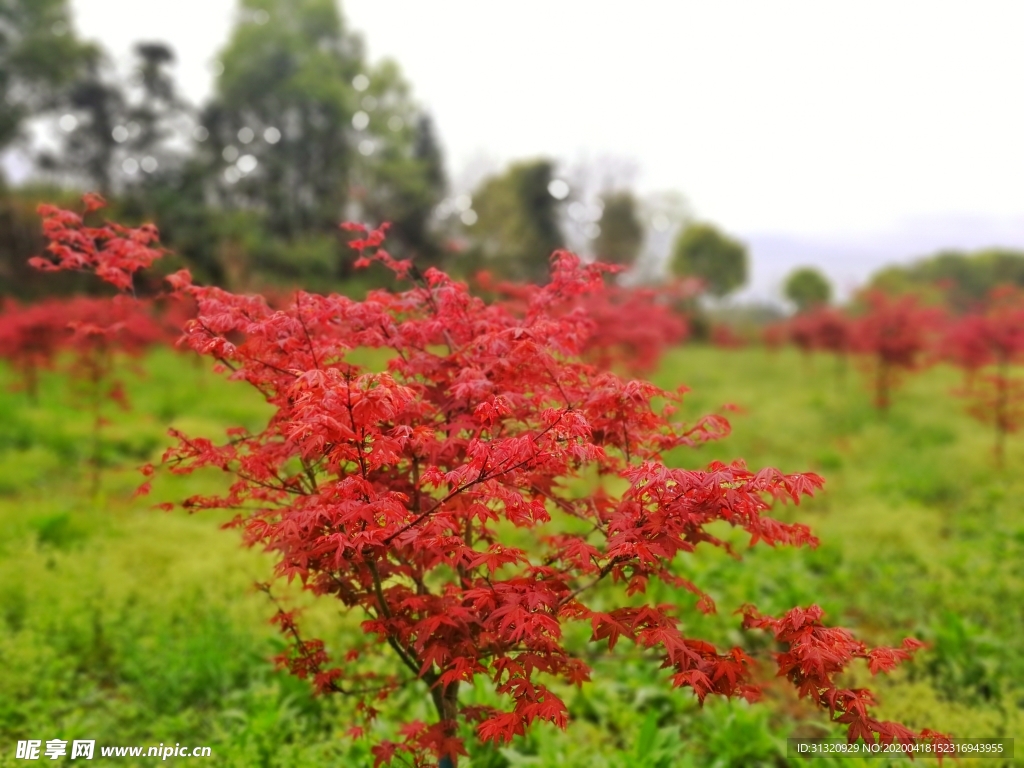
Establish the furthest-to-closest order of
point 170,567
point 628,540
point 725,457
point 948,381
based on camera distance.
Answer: point 948,381
point 725,457
point 170,567
point 628,540

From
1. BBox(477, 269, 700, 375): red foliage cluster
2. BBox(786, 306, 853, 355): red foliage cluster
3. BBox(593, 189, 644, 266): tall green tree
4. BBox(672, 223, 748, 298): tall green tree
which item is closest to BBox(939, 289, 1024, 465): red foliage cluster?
BBox(786, 306, 853, 355): red foliage cluster

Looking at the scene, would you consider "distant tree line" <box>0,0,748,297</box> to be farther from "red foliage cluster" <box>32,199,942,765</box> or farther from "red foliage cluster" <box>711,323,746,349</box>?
"red foliage cluster" <box>32,199,942,765</box>

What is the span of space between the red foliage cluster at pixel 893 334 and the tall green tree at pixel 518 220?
1397 centimetres

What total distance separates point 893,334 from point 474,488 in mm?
11459

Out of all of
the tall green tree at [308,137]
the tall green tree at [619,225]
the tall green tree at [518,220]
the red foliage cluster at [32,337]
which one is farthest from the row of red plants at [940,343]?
the tall green tree at [308,137]

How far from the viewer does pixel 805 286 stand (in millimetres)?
29141

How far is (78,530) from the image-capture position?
5.77m

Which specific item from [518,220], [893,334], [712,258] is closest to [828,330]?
[893,334]

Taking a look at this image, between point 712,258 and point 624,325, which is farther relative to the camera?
point 712,258

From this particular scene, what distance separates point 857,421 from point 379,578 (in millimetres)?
10853

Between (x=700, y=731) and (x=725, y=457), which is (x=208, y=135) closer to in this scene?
(x=725, y=457)

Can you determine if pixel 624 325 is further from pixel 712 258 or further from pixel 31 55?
pixel 712 258

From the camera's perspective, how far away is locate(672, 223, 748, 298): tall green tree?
93.4ft

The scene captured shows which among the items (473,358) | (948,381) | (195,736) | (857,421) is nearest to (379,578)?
(473,358)
